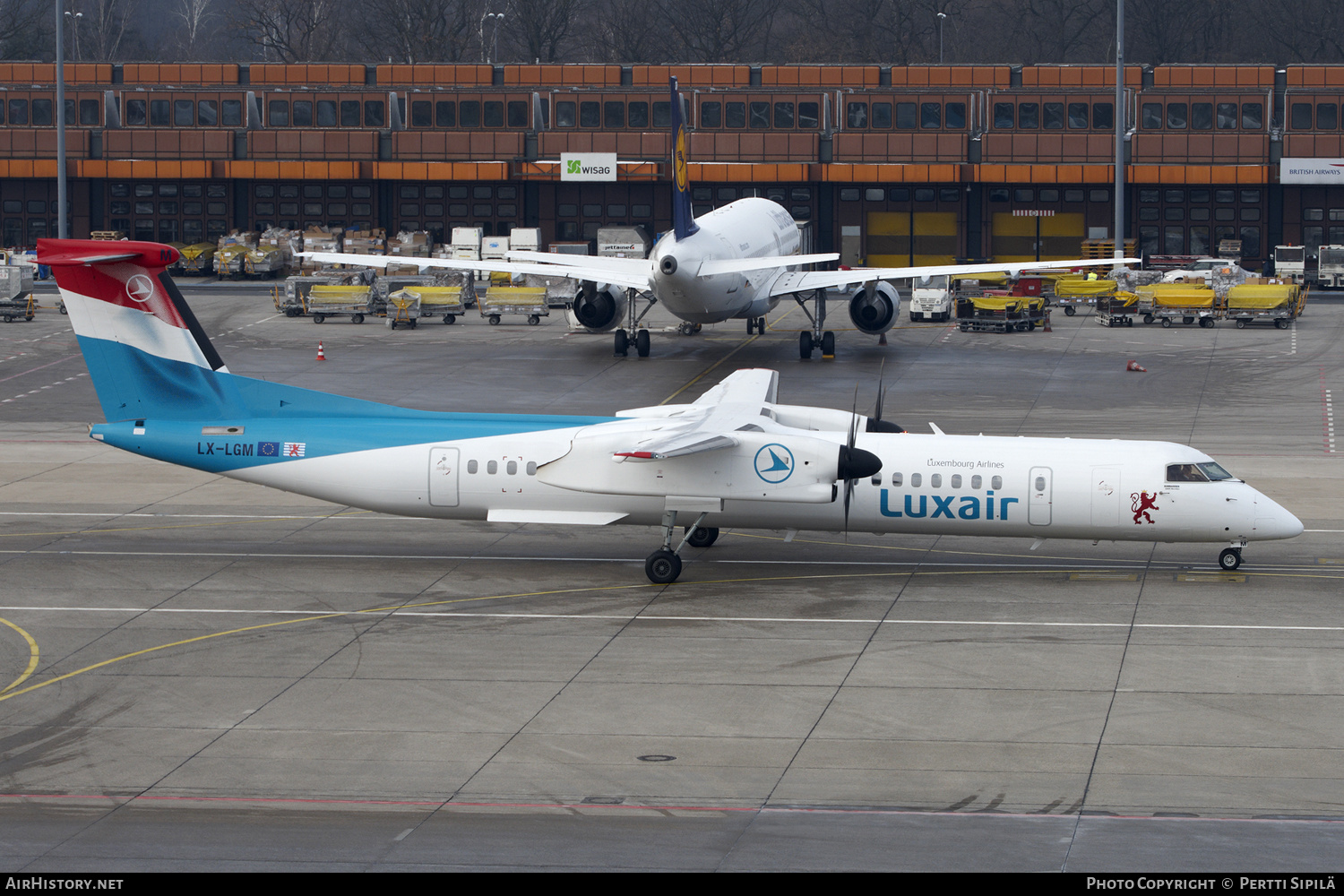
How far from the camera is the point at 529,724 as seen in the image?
2228 centimetres

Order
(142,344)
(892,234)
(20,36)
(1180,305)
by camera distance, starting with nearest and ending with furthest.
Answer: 1. (142,344)
2. (1180,305)
3. (892,234)
4. (20,36)

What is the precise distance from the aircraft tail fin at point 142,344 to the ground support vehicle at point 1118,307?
158ft

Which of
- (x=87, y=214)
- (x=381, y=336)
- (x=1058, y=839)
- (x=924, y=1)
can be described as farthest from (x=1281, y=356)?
(x=924, y=1)

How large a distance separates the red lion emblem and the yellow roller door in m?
68.8

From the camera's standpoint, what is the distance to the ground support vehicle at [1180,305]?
2719 inches

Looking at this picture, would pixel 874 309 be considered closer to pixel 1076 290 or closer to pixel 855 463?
pixel 1076 290

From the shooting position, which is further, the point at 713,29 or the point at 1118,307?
the point at 713,29

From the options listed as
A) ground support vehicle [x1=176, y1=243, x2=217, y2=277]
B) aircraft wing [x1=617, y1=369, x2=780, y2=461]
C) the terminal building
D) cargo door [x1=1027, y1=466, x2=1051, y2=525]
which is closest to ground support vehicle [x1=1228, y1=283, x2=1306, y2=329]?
the terminal building

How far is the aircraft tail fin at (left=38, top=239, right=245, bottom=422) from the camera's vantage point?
30.7 metres

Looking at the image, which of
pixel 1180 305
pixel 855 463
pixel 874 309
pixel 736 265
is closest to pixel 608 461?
→ pixel 855 463

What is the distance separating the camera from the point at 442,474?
3084 cm

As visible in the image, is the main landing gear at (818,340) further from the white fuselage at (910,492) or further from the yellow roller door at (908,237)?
the yellow roller door at (908,237)

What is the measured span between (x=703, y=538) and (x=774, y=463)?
4.31m

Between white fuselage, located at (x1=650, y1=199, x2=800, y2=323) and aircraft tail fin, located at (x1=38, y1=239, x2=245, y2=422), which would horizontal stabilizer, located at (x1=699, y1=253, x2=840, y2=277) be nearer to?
white fuselage, located at (x1=650, y1=199, x2=800, y2=323)
